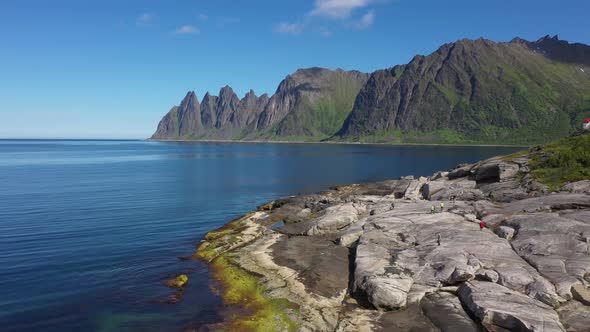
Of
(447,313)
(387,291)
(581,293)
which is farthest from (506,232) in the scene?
(387,291)

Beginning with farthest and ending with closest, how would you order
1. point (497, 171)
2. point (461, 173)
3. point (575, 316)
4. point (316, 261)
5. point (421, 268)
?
point (461, 173) < point (497, 171) < point (316, 261) < point (421, 268) < point (575, 316)

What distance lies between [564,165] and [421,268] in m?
38.8

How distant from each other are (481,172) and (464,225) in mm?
31464

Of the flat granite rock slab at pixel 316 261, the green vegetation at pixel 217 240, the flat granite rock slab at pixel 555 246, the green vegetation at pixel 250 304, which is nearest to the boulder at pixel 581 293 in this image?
the flat granite rock slab at pixel 555 246

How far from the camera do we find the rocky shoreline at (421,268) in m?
25.2

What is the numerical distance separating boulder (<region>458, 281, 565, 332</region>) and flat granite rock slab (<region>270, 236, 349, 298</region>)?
10076 mm

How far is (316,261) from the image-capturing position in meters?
37.4

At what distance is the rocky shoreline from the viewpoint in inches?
993

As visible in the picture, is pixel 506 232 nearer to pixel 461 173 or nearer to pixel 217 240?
pixel 217 240

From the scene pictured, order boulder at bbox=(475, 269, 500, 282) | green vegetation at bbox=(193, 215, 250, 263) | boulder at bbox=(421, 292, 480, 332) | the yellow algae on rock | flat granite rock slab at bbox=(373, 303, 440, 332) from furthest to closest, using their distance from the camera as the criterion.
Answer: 1. green vegetation at bbox=(193, 215, 250, 263)
2. the yellow algae on rock
3. boulder at bbox=(475, 269, 500, 282)
4. flat granite rock slab at bbox=(373, 303, 440, 332)
5. boulder at bbox=(421, 292, 480, 332)

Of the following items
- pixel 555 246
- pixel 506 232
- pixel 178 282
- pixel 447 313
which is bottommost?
pixel 178 282

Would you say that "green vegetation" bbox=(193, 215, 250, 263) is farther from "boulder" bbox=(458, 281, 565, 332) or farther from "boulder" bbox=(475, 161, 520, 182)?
"boulder" bbox=(475, 161, 520, 182)

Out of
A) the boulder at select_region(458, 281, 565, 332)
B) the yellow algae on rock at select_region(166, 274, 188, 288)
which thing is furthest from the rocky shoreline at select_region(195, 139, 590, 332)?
the yellow algae on rock at select_region(166, 274, 188, 288)

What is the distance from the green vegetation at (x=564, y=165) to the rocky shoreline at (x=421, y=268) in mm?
3043
